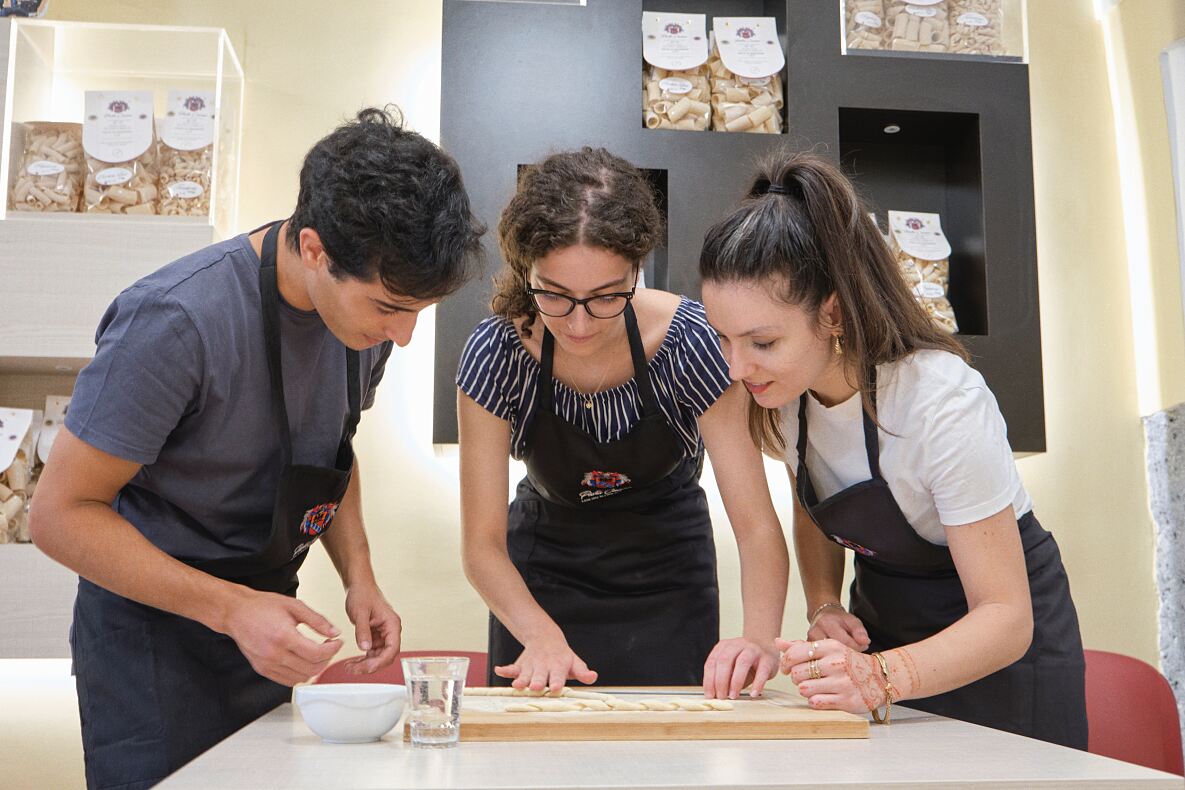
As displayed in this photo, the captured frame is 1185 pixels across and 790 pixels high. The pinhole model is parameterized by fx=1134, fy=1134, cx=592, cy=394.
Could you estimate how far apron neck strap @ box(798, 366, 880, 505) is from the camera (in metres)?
1.44

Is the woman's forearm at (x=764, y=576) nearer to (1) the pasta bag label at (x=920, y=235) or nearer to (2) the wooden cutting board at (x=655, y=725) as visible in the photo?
(2) the wooden cutting board at (x=655, y=725)

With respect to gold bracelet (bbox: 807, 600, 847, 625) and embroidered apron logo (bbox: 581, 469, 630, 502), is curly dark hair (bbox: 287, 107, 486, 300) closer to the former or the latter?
embroidered apron logo (bbox: 581, 469, 630, 502)

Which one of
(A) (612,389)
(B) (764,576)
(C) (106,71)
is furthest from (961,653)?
(C) (106,71)

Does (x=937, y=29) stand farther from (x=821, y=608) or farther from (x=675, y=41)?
(x=821, y=608)

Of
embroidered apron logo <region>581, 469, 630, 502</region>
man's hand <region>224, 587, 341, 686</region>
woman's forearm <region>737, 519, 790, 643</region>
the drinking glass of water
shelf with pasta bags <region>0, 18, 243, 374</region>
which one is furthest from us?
shelf with pasta bags <region>0, 18, 243, 374</region>

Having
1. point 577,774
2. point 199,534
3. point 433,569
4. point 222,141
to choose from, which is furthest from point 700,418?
point 222,141

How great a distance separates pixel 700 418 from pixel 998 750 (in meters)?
0.77

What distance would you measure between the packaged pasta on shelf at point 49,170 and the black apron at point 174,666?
107 cm

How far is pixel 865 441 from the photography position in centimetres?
147

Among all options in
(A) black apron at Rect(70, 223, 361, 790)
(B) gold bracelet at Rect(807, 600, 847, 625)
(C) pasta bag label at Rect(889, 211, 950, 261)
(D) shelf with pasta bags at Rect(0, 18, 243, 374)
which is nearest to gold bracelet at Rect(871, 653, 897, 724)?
(B) gold bracelet at Rect(807, 600, 847, 625)

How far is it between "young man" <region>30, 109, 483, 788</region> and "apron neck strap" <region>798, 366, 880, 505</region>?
532mm

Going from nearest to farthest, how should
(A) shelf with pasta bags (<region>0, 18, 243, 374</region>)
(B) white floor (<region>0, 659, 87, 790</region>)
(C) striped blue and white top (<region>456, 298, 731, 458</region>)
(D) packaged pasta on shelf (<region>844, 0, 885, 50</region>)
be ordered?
(C) striped blue and white top (<region>456, 298, 731, 458</region>), (A) shelf with pasta bags (<region>0, 18, 243, 374</region>), (B) white floor (<region>0, 659, 87, 790</region>), (D) packaged pasta on shelf (<region>844, 0, 885, 50</region>)

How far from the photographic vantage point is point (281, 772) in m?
0.92

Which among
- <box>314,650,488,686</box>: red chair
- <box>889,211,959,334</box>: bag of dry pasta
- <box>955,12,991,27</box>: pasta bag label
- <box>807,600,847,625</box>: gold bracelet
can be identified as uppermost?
<box>955,12,991,27</box>: pasta bag label
